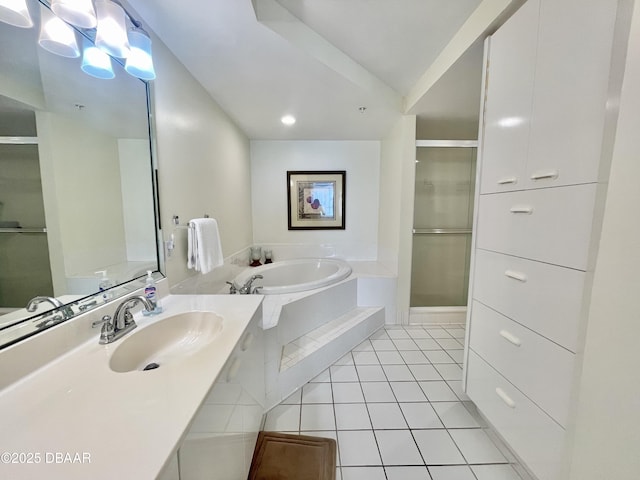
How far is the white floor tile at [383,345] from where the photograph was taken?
221cm

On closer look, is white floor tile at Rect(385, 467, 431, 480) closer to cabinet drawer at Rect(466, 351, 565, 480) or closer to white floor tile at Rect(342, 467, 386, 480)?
white floor tile at Rect(342, 467, 386, 480)

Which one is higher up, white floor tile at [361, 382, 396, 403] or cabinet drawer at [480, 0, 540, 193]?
cabinet drawer at [480, 0, 540, 193]

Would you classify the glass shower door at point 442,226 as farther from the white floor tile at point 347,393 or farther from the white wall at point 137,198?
the white wall at point 137,198

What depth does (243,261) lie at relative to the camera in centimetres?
290

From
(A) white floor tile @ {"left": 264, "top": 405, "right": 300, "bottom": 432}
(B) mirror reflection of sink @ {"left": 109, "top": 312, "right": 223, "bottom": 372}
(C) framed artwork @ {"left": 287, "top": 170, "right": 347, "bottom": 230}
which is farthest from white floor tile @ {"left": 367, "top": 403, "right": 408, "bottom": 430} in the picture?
(C) framed artwork @ {"left": 287, "top": 170, "right": 347, "bottom": 230}

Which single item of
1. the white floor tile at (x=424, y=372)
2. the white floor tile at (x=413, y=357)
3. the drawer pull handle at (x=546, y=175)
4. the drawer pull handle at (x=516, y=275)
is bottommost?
the white floor tile at (x=424, y=372)

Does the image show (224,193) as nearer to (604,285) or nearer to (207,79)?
(207,79)

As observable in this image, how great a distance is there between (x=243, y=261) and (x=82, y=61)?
217cm

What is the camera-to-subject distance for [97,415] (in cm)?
54

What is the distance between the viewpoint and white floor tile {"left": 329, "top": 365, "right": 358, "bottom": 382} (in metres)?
1.80

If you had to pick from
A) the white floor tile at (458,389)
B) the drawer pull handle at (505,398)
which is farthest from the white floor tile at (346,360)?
the drawer pull handle at (505,398)

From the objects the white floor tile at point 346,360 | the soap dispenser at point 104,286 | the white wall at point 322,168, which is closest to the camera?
the soap dispenser at point 104,286

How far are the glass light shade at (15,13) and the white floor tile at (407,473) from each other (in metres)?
2.23

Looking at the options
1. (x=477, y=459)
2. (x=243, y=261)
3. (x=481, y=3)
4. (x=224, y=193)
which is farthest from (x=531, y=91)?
(x=243, y=261)
